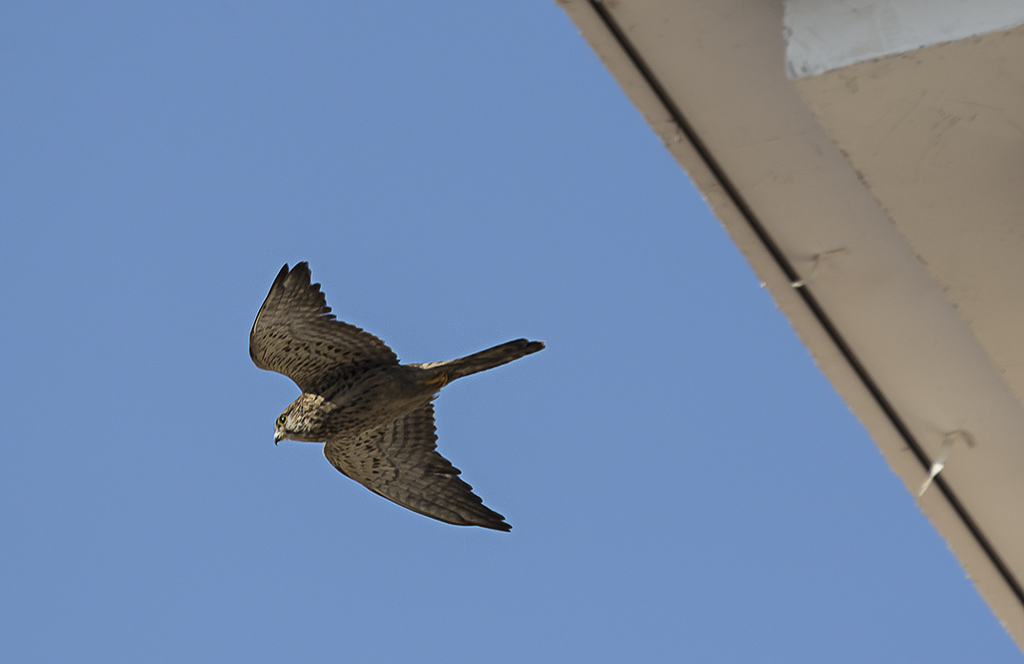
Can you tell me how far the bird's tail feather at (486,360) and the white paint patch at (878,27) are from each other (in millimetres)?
2544

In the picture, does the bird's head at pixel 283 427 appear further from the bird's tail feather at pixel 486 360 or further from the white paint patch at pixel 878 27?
the white paint patch at pixel 878 27

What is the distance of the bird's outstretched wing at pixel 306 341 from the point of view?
5484 mm

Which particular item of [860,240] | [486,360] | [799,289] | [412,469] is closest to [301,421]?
[412,469]

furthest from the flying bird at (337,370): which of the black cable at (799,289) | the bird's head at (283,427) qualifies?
the black cable at (799,289)

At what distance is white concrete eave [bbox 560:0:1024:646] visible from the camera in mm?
3143

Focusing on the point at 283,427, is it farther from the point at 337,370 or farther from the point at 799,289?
the point at 799,289

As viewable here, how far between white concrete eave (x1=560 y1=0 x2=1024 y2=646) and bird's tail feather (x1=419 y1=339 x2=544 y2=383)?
1.52m

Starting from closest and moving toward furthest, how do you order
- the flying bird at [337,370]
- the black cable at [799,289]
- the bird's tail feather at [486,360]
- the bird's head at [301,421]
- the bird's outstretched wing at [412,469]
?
the black cable at [799,289], the bird's tail feather at [486,360], the flying bird at [337,370], the bird's head at [301,421], the bird's outstretched wing at [412,469]

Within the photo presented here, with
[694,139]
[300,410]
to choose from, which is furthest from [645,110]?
[300,410]

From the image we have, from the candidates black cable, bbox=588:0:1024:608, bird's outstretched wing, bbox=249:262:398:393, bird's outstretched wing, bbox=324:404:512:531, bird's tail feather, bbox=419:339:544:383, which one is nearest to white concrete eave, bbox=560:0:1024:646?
black cable, bbox=588:0:1024:608

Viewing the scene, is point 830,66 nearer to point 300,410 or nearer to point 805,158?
point 805,158

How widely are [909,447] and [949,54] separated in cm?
185

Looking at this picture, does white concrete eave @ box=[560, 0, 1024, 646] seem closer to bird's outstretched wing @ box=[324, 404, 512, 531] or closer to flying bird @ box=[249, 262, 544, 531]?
flying bird @ box=[249, 262, 544, 531]

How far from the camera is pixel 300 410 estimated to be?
5.75 metres
